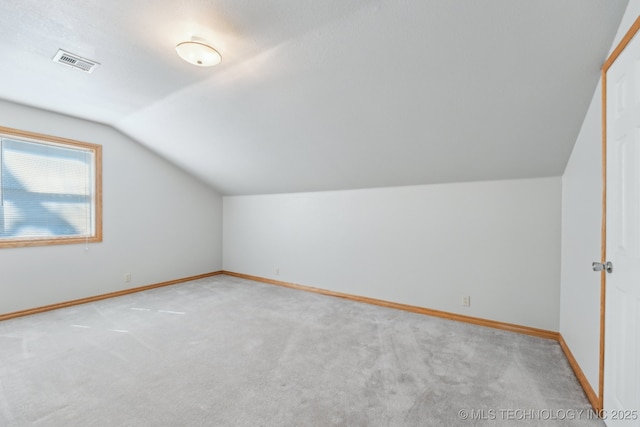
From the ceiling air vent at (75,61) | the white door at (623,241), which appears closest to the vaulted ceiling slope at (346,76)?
the ceiling air vent at (75,61)

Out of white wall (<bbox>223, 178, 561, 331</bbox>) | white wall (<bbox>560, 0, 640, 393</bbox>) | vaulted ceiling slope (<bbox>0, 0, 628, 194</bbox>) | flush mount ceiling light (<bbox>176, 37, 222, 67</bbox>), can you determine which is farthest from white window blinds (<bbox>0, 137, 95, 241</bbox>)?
white wall (<bbox>560, 0, 640, 393</bbox>)

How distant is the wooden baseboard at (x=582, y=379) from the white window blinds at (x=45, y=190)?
17.0ft

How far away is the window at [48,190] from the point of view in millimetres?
3191

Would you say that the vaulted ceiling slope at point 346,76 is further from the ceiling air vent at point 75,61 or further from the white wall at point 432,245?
the white wall at point 432,245

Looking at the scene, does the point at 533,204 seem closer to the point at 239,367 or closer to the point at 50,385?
the point at 239,367

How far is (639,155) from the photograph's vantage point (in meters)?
1.28

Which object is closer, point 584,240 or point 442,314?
point 584,240

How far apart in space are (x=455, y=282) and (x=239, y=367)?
240 centimetres

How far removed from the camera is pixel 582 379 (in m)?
1.96

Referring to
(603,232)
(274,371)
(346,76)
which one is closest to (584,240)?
(603,232)

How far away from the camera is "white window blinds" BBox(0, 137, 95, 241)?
10.5ft

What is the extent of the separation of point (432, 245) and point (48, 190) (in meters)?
4.63

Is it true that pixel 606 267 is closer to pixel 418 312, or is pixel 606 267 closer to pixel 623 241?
pixel 623 241

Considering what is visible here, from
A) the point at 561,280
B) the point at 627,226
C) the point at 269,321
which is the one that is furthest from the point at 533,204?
the point at 269,321
